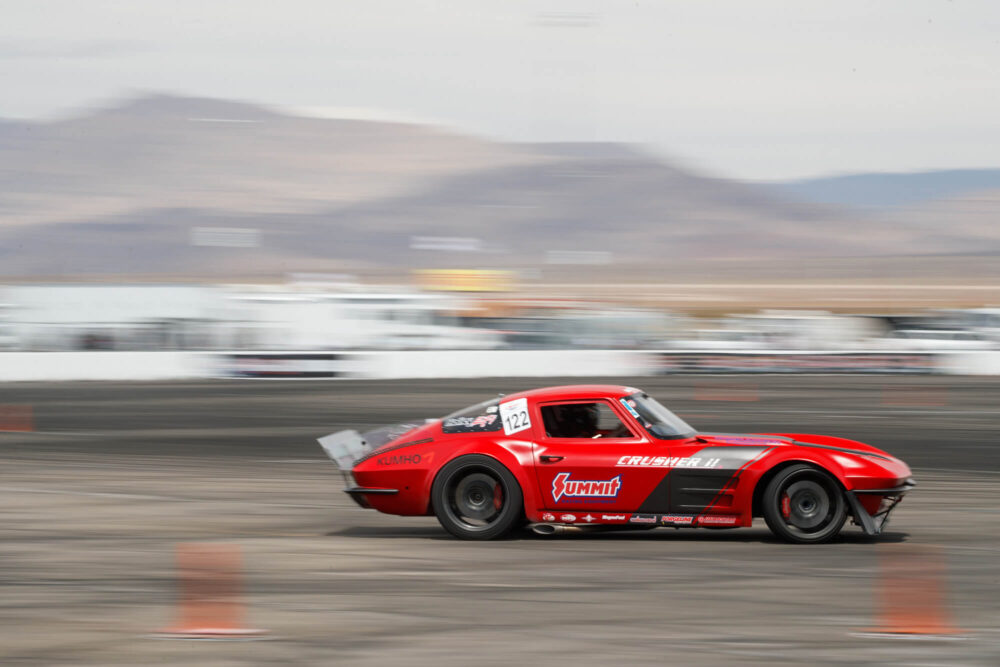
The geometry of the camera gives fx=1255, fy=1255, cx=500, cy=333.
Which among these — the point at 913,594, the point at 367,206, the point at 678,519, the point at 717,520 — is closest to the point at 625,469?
the point at 678,519

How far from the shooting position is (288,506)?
10.7 m

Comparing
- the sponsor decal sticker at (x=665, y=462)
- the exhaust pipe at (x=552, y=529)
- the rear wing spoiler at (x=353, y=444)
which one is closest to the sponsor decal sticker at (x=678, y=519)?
the sponsor decal sticker at (x=665, y=462)

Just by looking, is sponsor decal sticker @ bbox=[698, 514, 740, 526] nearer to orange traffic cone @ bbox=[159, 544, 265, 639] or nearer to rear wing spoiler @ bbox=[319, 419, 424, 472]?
rear wing spoiler @ bbox=[319, 419, 424, 472]

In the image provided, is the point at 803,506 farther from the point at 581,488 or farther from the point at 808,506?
the point at 581,488

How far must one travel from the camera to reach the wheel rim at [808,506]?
8227mm

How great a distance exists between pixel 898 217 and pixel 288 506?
153315mm

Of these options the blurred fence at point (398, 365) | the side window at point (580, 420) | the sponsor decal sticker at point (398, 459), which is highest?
the blurred fence at point (398, 365)

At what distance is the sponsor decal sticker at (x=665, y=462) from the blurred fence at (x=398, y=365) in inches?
791

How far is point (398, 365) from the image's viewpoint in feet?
95.0

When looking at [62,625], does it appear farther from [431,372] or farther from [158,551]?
[431,372]

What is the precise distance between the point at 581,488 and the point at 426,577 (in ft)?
4.91

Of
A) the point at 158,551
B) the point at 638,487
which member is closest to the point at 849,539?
the point at 638,487

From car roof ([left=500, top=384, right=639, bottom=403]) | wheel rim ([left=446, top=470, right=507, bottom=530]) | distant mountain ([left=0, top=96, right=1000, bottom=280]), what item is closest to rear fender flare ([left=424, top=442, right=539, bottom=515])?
wheel rim ([left=446, top=470, right=507, bottom=530])

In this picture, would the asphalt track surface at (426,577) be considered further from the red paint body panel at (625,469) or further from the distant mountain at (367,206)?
the distant mountain at (367,206)
